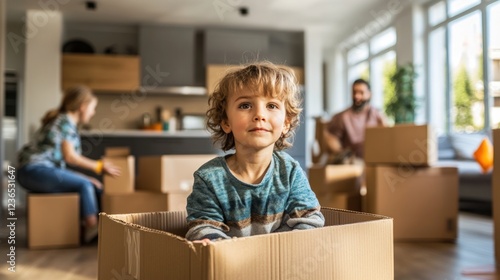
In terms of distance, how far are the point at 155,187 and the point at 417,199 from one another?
1.51 metres

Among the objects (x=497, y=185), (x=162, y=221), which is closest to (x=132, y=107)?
(x=497, y=185)

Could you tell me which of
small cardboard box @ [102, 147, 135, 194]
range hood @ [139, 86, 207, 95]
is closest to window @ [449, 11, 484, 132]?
range hood @ [139, 86, 207, 95]

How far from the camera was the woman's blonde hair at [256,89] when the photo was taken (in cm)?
107

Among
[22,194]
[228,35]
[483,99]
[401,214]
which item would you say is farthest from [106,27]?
[401,214]

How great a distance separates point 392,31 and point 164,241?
704 cm

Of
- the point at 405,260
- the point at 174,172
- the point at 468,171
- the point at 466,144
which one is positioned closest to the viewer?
the point at 405,260

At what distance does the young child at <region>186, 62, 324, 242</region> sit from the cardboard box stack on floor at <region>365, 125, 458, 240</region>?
1.88 meters

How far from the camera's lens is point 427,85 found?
21.1 feet

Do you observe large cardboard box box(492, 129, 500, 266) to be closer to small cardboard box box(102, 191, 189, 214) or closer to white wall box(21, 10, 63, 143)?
small cardboard box box(102, 191, 189, 214)

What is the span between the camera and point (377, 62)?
7.94 metres

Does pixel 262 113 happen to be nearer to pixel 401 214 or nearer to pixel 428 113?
pixel 401 214

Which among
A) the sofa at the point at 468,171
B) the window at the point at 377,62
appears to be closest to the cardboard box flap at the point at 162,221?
the sofa at the point at 468,171

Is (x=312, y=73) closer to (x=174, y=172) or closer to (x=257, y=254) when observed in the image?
(x=174, y=172)

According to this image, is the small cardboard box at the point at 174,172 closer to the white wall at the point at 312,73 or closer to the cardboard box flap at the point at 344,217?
the cardboard box flap at the point at 344,217
